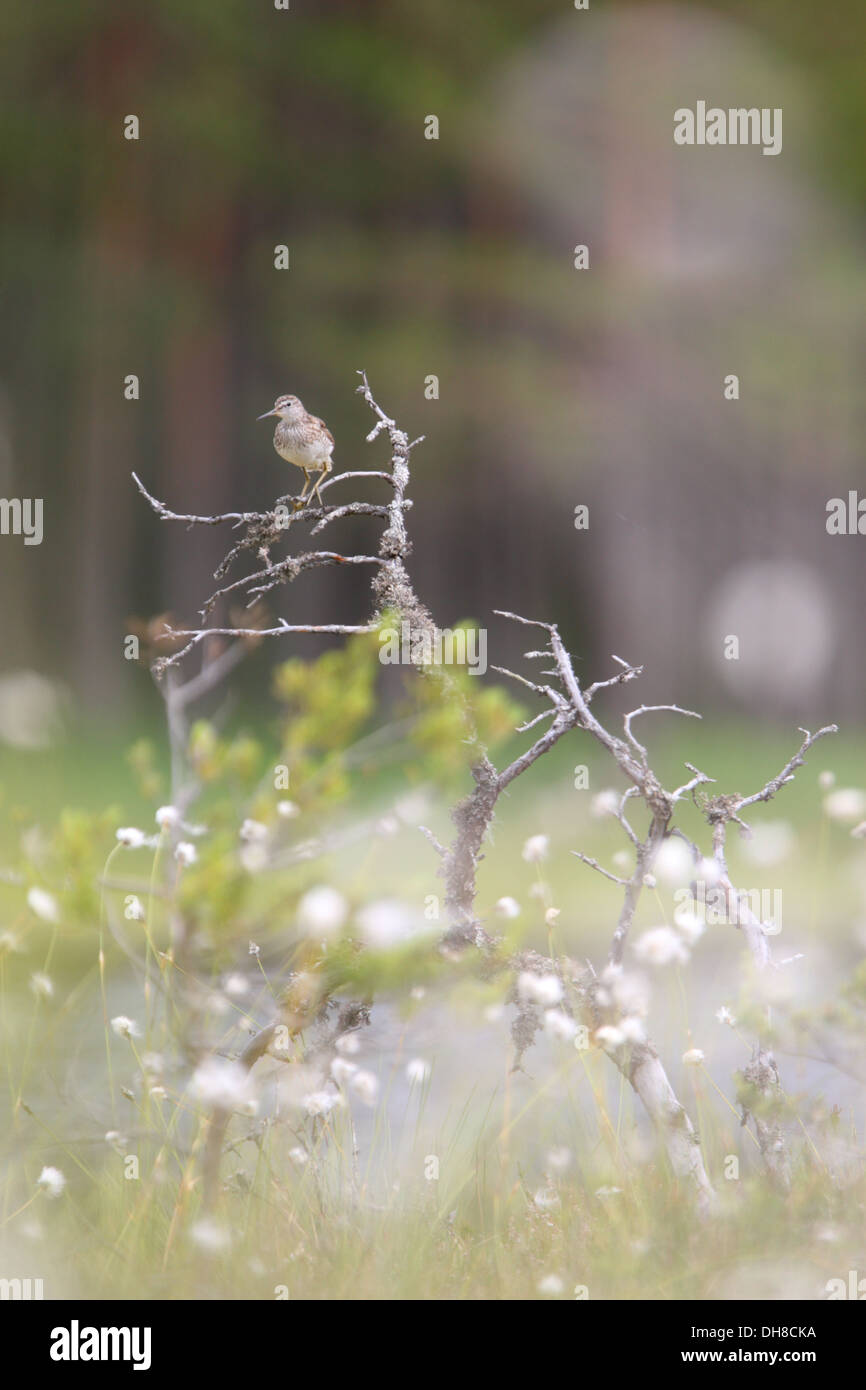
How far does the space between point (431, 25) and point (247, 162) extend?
1293mm

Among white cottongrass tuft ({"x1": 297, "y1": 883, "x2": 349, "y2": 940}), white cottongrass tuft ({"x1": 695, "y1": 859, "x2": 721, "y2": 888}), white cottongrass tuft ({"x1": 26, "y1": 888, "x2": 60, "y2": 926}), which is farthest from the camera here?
white cottongrass tuft ({"x1": 695, "y1": 859, "x2": 721, "y2": 888})

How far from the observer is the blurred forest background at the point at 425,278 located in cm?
658

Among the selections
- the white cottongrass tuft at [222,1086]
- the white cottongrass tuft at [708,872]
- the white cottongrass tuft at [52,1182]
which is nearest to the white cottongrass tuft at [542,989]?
the white cottongrass tuft at [708,872]

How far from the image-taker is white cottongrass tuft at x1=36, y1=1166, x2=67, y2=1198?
5.27ft

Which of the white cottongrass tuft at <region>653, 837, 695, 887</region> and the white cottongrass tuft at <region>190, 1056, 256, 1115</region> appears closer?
the white cottongrass tuft at <region>190, 1056, 256, 1115</region>

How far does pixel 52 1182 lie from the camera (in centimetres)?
161

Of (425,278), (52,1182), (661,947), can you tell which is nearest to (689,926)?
(661,947)

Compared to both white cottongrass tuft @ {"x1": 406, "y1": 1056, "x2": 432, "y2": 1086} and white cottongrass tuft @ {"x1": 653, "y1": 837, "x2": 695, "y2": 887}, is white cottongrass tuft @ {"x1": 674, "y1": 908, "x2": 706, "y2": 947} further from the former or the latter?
white cottongrass tuft @ {"x1": 406, "y1": 1056, "x2": 432, "y2": 1086}

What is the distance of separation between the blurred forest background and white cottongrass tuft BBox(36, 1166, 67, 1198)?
190 inches

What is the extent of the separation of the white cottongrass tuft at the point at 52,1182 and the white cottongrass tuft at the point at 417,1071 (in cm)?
50

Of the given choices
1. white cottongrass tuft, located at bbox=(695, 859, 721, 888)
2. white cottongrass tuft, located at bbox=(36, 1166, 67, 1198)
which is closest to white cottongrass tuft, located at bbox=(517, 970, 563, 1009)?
white cottongrass tuft, located at bbox=(695, 859, 721, 888)

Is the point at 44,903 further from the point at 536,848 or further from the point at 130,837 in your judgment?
the point at 536,848

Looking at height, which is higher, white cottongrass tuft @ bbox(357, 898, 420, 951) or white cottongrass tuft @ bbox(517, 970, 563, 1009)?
white cottongrass tuft @ bbox(357, 898, 420, 951)
